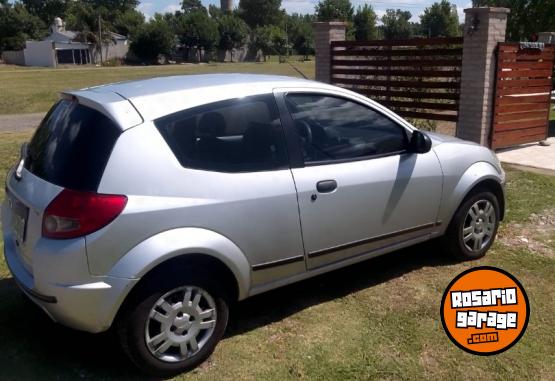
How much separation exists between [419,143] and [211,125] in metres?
1.61

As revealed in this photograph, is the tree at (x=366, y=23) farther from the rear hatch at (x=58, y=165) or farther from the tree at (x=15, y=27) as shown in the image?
the rear hatch at (x=58, y=165)

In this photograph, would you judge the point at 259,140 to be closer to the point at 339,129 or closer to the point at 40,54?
the point at 339,129

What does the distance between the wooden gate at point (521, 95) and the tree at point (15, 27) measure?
262 feet

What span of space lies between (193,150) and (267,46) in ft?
287

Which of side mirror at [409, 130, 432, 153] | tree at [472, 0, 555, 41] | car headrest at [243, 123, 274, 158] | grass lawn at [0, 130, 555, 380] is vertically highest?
tree at [472, 0, 555, 41]

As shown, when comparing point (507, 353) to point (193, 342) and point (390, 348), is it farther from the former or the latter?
point (193, 342)

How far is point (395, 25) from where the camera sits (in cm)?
9275

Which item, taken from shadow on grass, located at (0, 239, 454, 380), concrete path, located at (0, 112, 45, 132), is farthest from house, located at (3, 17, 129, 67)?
A: shadow on grass, located at (0, 239, 454, 380)

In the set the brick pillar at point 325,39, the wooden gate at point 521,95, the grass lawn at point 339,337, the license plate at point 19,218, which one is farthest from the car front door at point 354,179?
the brick pillar at point 325,39

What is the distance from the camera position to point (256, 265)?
338cm

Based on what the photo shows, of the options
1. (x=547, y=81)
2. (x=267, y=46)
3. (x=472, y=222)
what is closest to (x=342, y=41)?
(x=547, y=81)

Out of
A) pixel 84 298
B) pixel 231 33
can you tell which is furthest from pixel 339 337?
pixel 231 33

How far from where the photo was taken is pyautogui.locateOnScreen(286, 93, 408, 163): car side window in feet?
12.0

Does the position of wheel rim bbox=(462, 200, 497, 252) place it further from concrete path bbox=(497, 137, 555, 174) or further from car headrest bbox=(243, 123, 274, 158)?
concrete path bbox=(497, 137, 555, 174)
